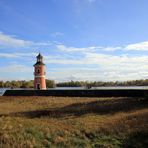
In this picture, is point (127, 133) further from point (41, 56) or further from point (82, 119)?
point (41, 56)

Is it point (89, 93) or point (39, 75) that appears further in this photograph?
point (39, 75)

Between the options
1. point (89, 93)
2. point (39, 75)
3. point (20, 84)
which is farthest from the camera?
point (20, 84)

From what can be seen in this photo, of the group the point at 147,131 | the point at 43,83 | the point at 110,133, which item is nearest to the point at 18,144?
the point at 110,133

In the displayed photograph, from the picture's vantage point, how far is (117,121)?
59.0 feet

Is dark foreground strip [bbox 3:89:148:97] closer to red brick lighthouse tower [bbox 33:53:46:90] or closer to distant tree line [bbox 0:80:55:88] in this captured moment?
red brick lighthouse tower [bbox 33:53:46:90]

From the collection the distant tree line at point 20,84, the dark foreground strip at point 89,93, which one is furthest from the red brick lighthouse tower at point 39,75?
the distant tree line at point 20,84

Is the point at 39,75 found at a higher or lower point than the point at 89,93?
higher

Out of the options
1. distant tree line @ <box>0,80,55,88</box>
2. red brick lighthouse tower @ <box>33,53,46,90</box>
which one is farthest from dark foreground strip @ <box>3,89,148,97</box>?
distant tree line @ <box>0,80,55,88</box>

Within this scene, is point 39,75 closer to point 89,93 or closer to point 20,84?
point 89,93

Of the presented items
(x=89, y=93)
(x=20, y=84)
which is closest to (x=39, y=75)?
(x=89, y=93)

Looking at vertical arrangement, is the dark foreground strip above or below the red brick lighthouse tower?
below

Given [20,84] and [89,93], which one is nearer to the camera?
[89,93]

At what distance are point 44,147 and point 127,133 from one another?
174 inches

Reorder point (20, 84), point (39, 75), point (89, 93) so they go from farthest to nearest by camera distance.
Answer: point (20, 84) → point (39, 75) → point (89, 93)
